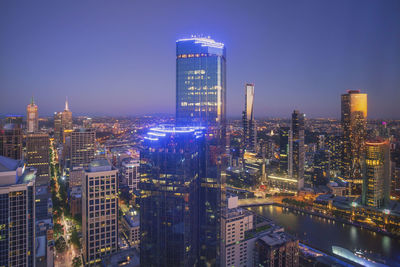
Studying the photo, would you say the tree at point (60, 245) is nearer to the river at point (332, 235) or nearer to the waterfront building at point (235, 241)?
the waterfront building at point (235, 241)

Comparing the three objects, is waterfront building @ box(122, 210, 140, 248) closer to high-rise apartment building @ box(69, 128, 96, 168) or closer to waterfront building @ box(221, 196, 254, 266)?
waterfront building @ box(221, 196, 254, 266)

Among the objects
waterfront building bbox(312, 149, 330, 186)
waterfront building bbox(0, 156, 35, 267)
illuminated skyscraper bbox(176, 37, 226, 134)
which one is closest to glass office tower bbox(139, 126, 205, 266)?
waterfront building bbox(0, 156, 35, 267)

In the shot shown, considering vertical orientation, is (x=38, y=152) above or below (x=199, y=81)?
below

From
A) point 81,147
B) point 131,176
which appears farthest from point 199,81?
point 81,147

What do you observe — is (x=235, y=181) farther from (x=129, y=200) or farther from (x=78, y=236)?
(x=78, y=236)

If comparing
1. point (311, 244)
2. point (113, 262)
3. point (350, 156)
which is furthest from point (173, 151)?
point (350, 156)

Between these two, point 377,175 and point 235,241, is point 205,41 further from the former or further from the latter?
point 377,175
